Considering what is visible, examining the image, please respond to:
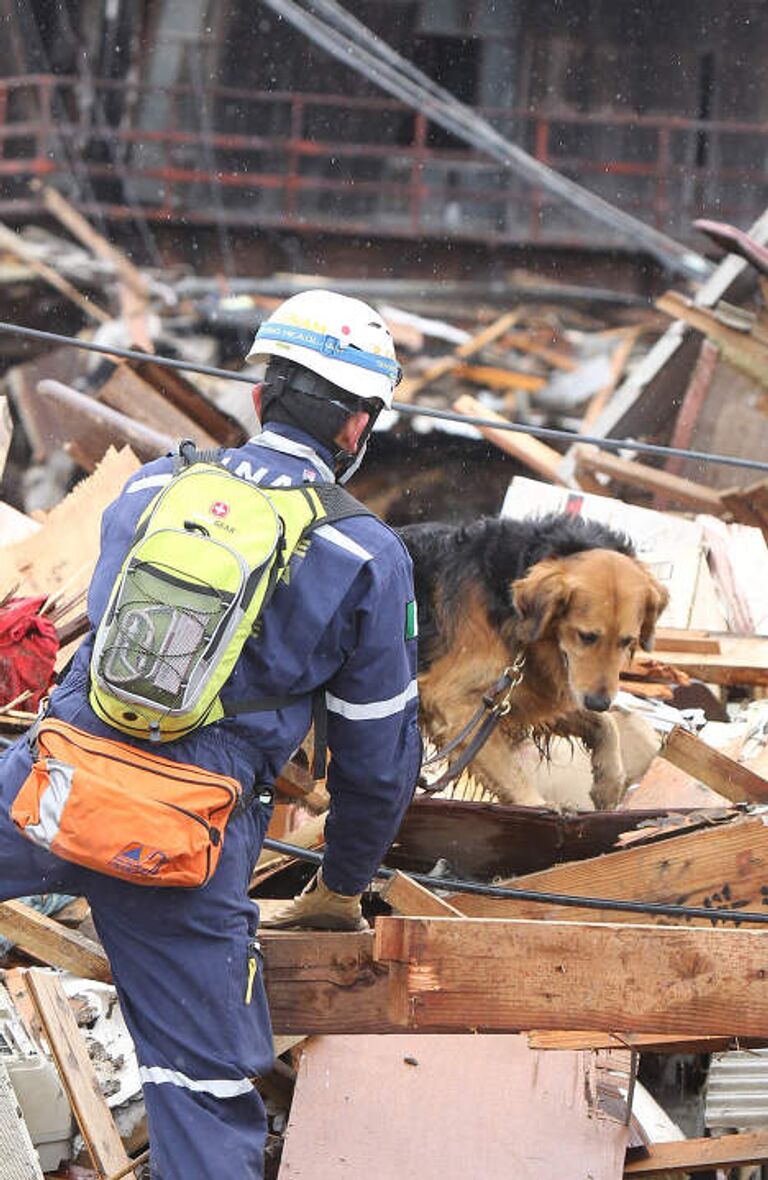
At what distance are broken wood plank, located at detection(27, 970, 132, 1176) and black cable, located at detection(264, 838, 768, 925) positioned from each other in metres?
0.76

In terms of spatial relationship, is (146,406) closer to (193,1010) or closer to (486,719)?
(486,719)

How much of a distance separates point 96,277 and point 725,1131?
58.8ft

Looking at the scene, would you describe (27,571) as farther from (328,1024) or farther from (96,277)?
(96,277)

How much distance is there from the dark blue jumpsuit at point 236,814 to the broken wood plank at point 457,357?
14.3 metres

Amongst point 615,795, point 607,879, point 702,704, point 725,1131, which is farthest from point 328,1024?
point 702,704

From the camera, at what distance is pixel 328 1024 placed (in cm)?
392

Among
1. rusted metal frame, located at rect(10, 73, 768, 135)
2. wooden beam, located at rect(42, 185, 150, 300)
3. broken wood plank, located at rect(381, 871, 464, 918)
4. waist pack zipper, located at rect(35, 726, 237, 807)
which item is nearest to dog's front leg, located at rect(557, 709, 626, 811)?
broken wood plank, located at rect(381, 871, 464, 918)

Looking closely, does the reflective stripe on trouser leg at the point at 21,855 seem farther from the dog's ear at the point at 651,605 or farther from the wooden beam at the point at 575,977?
the dog's ear at the point at 651,605

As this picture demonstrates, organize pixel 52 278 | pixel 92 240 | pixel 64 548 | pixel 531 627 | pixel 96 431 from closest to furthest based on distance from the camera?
1. pixel 531 627
2. pixel 64 548
3. pixel 96 431
4. pixel 52 278
5. pixel 92 240

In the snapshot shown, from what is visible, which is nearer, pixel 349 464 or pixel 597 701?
pixel 349 464

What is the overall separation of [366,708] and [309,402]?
26.2 inches

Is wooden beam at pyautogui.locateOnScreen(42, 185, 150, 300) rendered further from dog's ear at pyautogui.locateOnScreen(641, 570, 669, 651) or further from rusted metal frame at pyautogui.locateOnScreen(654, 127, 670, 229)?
dog's ear at pyautogui.locateOnScreen(641, 570, 669, 651)

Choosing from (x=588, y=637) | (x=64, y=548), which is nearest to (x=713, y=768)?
(x=588, y=637)

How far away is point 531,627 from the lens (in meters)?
5.77
